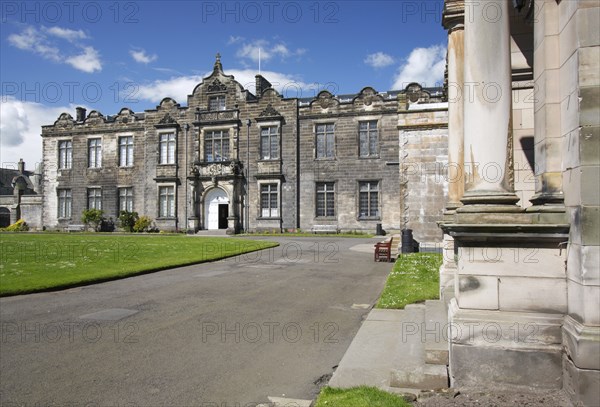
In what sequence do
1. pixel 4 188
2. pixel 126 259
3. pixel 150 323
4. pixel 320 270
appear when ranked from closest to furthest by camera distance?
pixel 150 323
pixel 320 270
pixel 126 259
pixel 4 188

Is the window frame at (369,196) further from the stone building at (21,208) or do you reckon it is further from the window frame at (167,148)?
the stone building at (21,208)

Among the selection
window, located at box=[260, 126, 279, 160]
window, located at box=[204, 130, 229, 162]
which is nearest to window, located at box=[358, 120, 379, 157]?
window, located at box=[260, 126, 279, 160]

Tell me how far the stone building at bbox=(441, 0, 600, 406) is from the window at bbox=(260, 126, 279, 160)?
31277 mm

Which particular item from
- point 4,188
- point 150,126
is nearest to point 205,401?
point 150,126

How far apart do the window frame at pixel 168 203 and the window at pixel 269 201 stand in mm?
8236

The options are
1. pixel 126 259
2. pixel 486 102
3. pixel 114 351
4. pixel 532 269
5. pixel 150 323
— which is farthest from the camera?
pixel 126 259

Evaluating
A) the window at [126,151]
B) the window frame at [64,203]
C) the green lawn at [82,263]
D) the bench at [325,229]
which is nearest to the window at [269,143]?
the bench at [325,229]

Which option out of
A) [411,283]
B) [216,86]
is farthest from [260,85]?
[411,283]

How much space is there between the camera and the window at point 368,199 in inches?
1341

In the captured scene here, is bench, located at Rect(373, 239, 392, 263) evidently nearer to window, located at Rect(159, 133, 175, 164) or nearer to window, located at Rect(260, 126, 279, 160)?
window, located at Rect(260, 126, 279, 160)

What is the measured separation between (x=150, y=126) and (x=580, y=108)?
39.9 m

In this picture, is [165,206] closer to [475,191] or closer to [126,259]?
[126,259]

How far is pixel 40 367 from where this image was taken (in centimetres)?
543

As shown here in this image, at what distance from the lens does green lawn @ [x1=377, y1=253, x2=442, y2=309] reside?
29.4 ft
